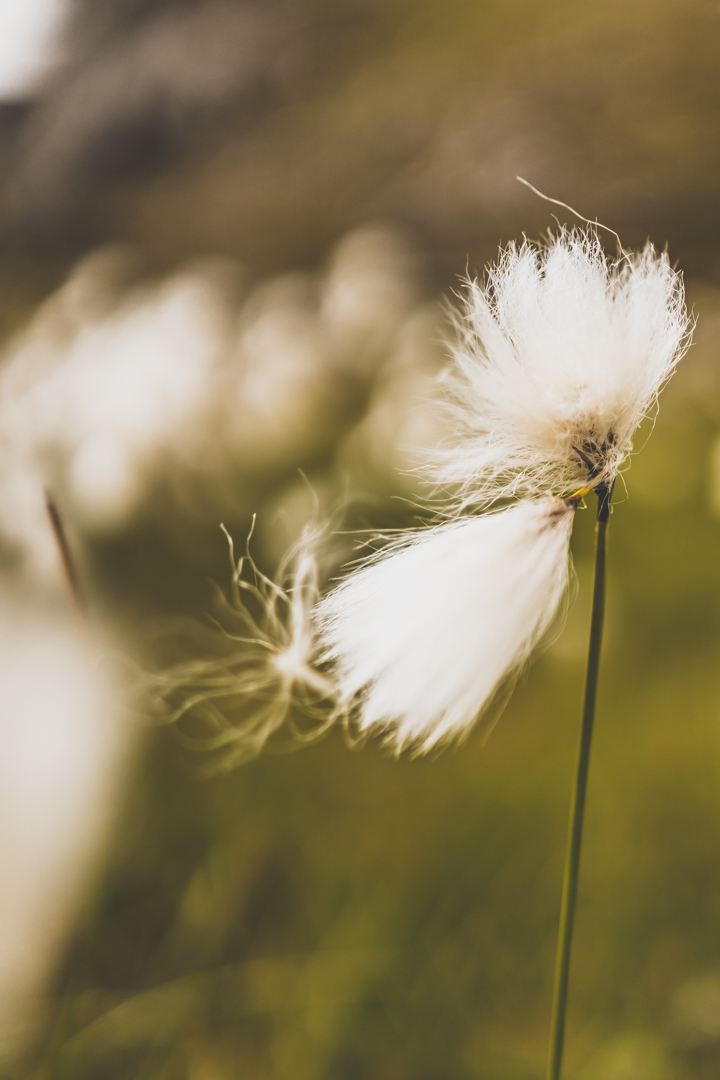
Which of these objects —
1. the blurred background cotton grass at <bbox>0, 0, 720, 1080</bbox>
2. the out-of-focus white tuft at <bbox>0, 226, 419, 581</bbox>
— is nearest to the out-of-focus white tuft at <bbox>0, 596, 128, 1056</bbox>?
the blurred background cotton grass at <bbox>0, 0, 720, 1080</bbox>

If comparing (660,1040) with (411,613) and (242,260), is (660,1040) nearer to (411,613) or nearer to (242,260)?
(411,613)

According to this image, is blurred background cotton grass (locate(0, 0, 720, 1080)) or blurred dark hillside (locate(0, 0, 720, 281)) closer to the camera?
blurred background cotton grass (locate(0, 0, 720, 1080))

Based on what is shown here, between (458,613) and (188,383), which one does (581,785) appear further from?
(188,383)

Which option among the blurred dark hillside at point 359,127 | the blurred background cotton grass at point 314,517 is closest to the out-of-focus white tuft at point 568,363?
the blurred background cotton grass at point 314,517

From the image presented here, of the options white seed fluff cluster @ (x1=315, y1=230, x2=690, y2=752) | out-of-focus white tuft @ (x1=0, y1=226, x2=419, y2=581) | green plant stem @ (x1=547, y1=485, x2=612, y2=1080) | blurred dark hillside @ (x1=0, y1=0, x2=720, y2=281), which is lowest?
green plant stem @ (x1=547, y1=485, x2=612, y2=1080)

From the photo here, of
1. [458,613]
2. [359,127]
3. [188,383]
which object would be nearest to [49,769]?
[188,383]

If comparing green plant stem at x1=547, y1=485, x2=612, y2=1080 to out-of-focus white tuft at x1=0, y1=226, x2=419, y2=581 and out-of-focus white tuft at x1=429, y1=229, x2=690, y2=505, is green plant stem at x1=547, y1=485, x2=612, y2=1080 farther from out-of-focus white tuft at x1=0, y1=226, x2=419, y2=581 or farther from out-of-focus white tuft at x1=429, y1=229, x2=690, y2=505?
out-of-focus white tuft at x1=0, y1=226, x2=419, y2=581

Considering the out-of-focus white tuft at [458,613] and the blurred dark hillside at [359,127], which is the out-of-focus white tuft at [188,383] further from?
the out-of-focus white tuft at [458,613]
